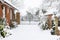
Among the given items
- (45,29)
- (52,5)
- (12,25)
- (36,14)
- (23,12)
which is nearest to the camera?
(45,29)

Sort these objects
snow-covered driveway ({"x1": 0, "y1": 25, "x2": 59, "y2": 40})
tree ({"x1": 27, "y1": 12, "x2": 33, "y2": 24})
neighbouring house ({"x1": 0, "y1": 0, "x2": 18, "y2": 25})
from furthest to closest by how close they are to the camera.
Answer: tree ({"x1": 27, "y1": 12, "x2": 33, "y2": 24}), neighbouring house ({"x1": 0, "y1": 0, "x2": 18, "y2": 25}), snow-covered driveway ({"x1": 0, "y1": 25, "x2": 59, "y2": 40})

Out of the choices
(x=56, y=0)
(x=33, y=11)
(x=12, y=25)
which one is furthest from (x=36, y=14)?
(x=12, y=25)

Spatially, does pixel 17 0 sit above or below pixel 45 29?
above

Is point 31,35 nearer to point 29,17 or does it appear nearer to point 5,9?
point 5,9

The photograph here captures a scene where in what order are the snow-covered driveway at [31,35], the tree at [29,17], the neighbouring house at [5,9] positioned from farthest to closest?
the tree at [29,17], the neighbouring house at [5,9], the snow-covered driveway at [31,35]

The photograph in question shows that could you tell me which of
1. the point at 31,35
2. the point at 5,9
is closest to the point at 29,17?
the point at 5,9

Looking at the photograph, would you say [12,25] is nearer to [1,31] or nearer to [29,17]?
[1,31]

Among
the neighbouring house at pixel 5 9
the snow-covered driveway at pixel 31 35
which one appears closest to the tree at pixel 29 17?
the neighbouring house at pixel 5 9

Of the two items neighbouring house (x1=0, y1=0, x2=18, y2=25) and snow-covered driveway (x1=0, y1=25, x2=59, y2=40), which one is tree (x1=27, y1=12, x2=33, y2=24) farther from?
snow-covered driveway (x1=0, y1=25, x2=59, y2=40)

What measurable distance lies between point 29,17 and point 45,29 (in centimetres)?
1595

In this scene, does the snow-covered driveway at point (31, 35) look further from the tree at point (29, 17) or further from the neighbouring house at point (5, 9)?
the tree at point (29, 17)

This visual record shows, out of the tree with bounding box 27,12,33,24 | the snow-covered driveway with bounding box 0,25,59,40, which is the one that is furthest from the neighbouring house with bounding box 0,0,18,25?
the tree with bounding box 27,12,33,24

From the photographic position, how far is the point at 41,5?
119 feet

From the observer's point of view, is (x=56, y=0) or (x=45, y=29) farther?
(x=56, y=0)
